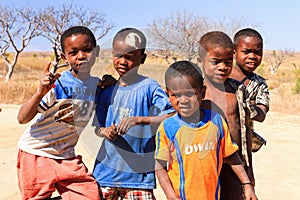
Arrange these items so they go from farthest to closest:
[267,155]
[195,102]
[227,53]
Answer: [267,155], [227,53], [195,102]

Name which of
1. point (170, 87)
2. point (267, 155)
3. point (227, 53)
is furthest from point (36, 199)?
point (267, 155)

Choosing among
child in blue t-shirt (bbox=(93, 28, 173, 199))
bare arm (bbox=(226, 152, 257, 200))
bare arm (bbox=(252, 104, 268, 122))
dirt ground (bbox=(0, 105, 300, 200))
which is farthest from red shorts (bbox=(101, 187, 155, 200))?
bare arm (bbox=(252, 104, 268, 122))

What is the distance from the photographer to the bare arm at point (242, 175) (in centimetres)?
217

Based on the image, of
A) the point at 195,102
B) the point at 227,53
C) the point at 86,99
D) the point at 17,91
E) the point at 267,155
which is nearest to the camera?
the point at 195,102

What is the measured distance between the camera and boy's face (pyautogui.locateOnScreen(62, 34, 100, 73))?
2252mm

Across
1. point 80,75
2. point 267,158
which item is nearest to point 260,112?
point 80,75

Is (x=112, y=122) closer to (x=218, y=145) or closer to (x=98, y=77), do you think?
(x=98, y=77)

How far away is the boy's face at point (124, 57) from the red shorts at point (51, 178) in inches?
24.3

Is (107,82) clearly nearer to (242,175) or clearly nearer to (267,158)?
(242,175)

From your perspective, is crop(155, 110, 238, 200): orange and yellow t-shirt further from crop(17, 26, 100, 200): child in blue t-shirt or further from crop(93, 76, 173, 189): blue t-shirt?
crop(17, 26, 100, 200): child in blue t-shirt

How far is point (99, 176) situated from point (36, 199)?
14.8 inches

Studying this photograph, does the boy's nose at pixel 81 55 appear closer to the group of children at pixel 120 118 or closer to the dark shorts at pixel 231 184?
the group of children at pixel 120 118

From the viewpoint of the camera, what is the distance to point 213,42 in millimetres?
2201

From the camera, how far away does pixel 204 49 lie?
224 cm
